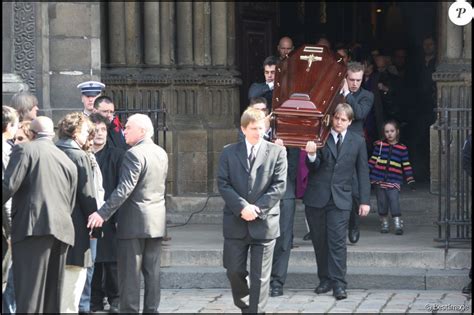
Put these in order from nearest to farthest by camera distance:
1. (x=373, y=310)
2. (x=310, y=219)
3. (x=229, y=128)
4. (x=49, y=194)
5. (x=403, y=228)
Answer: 1. (x=49, y=194)
2. (x=373, y=310)
3. (x=310, y=219)
4. (x=403, y=228)
5. (x=229, y=128)

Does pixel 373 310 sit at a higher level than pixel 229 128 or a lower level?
lower

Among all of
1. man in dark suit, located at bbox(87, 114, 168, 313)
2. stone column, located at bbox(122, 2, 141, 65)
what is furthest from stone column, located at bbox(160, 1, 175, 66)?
man in dark suit, located at bbox(87, 114, 168, 313)

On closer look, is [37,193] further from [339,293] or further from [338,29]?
[338,29]

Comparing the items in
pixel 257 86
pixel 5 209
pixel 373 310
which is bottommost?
pixel 373 310

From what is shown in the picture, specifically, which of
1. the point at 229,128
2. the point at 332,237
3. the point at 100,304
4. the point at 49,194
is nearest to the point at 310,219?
the point at 332,237

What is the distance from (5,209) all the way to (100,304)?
170 cm

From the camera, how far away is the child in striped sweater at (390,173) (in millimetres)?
14641

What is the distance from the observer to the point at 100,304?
1233cm

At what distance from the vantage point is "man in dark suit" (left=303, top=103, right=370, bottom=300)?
498 inches

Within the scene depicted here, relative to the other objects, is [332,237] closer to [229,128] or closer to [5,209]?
[5,209]

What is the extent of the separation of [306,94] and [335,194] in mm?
960

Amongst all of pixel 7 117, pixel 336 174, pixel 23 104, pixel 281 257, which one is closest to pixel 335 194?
pixel 336 174

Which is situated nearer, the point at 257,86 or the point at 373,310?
the point at 373,310

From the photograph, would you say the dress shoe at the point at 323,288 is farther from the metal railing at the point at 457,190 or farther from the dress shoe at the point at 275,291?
the metal railing at the point at 457,190
